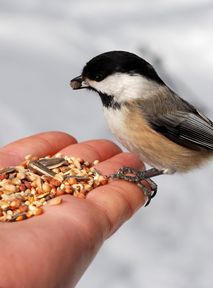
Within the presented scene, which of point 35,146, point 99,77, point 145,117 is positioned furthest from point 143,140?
point 35,146

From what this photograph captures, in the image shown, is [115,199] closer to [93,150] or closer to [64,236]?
[64,236]

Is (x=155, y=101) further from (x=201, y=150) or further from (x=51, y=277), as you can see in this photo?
(x=51, y=277)

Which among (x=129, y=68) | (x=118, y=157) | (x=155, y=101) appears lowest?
(x=118, y=157)

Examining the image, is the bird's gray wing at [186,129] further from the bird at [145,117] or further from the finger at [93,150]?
the finger at [93,150]

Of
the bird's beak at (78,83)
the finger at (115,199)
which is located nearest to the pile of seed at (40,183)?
the finger at (115,199)

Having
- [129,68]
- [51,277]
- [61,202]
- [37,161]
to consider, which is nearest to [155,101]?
[129,68]

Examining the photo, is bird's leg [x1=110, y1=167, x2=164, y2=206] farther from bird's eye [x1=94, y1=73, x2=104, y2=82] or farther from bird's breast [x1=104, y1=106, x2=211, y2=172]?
bird's eye [x1=94, y1=73, x2=104, y2=82]

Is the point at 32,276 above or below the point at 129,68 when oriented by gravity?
below
